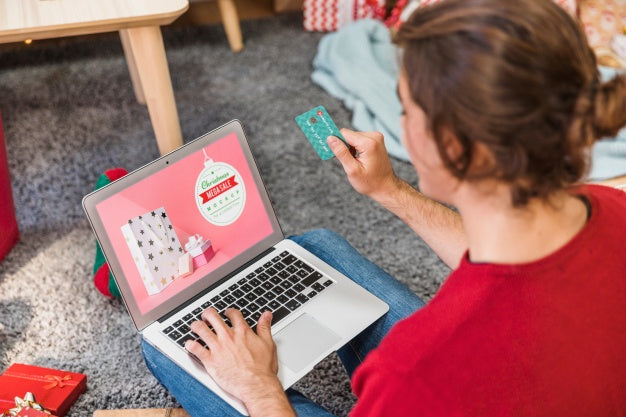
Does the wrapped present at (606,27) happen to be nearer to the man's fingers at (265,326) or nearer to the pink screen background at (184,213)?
the pink screen background at (184,213)

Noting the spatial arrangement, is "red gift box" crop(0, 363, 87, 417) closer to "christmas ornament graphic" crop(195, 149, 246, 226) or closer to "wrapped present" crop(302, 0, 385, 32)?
"christmas ornament graphic" crop(195, 149, 246, 226)

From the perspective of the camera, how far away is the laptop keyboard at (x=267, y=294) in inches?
39.0

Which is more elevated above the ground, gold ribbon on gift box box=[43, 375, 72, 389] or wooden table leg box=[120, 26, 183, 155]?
wooden table leg box=[120, 26, 183, 155]

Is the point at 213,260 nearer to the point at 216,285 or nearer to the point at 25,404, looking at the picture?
the point at 216,285

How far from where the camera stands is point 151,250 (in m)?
0.99

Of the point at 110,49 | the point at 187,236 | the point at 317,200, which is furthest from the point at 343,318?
the point at 110,49

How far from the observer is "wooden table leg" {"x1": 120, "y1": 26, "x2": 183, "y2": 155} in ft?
4.48

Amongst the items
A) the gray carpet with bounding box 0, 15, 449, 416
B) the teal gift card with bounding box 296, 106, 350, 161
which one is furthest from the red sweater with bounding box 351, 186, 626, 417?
the gray carpet with bounding box 0, 15, 449, 416

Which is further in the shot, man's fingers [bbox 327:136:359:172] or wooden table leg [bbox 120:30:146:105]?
wooden table leg [bbox 120:30:146:105]

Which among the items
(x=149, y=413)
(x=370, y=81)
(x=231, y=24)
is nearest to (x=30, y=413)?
(x=149, y=413)

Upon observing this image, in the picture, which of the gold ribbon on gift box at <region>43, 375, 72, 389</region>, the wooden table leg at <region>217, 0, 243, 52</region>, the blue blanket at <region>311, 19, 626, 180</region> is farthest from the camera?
the wooden table leg at <region>217, 0, 243, 52</region>

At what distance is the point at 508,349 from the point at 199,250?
0.54 metres

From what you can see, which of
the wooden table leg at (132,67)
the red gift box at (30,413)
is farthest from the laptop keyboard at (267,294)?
the wooden table leg at (132,67)

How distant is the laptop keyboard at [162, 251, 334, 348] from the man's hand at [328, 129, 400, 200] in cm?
16
